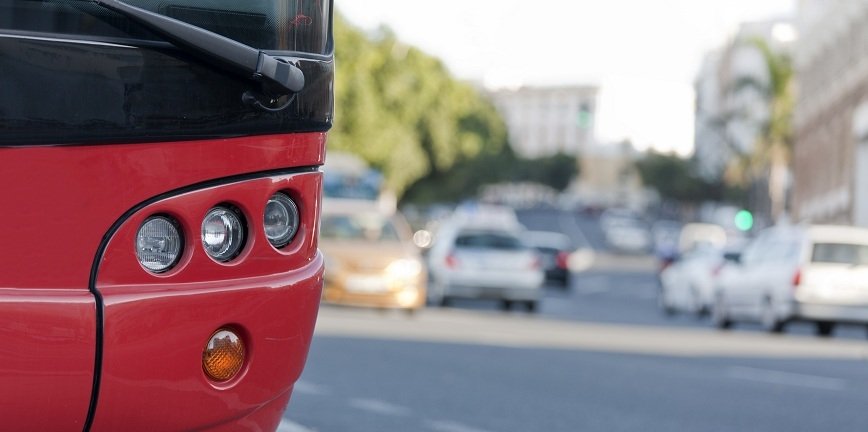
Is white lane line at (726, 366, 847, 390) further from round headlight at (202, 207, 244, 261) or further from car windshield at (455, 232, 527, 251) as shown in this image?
car windshield at (455, 232, 527, 251)

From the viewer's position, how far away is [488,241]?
27.3 meters

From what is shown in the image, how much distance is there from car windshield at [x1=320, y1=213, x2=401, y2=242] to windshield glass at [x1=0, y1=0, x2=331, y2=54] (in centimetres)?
1890

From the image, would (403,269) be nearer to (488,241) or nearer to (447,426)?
(488,241)

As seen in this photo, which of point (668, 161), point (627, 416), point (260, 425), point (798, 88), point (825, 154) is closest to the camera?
point (260, 425)

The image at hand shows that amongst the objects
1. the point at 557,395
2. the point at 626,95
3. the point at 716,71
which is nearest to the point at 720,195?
the point at 716,71

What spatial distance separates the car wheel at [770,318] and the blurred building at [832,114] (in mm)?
23698

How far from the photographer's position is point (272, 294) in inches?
172

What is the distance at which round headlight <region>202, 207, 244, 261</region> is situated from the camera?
428 centimetres

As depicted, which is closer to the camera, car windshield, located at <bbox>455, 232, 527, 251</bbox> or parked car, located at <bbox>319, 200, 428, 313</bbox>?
parked car, located at <bbox>319, 200, 428, 313</bbox>

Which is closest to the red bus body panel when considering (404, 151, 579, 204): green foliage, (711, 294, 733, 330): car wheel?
(711, 294, 733, 330): car wheel

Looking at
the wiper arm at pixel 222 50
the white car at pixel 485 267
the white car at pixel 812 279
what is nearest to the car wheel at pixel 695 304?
the white car at pixel 485 267

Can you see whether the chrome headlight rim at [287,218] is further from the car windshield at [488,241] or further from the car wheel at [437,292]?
the car windshield at [488,241]

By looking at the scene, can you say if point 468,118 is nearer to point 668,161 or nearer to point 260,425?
point 668,161

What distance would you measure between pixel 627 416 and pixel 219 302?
6091 mm
